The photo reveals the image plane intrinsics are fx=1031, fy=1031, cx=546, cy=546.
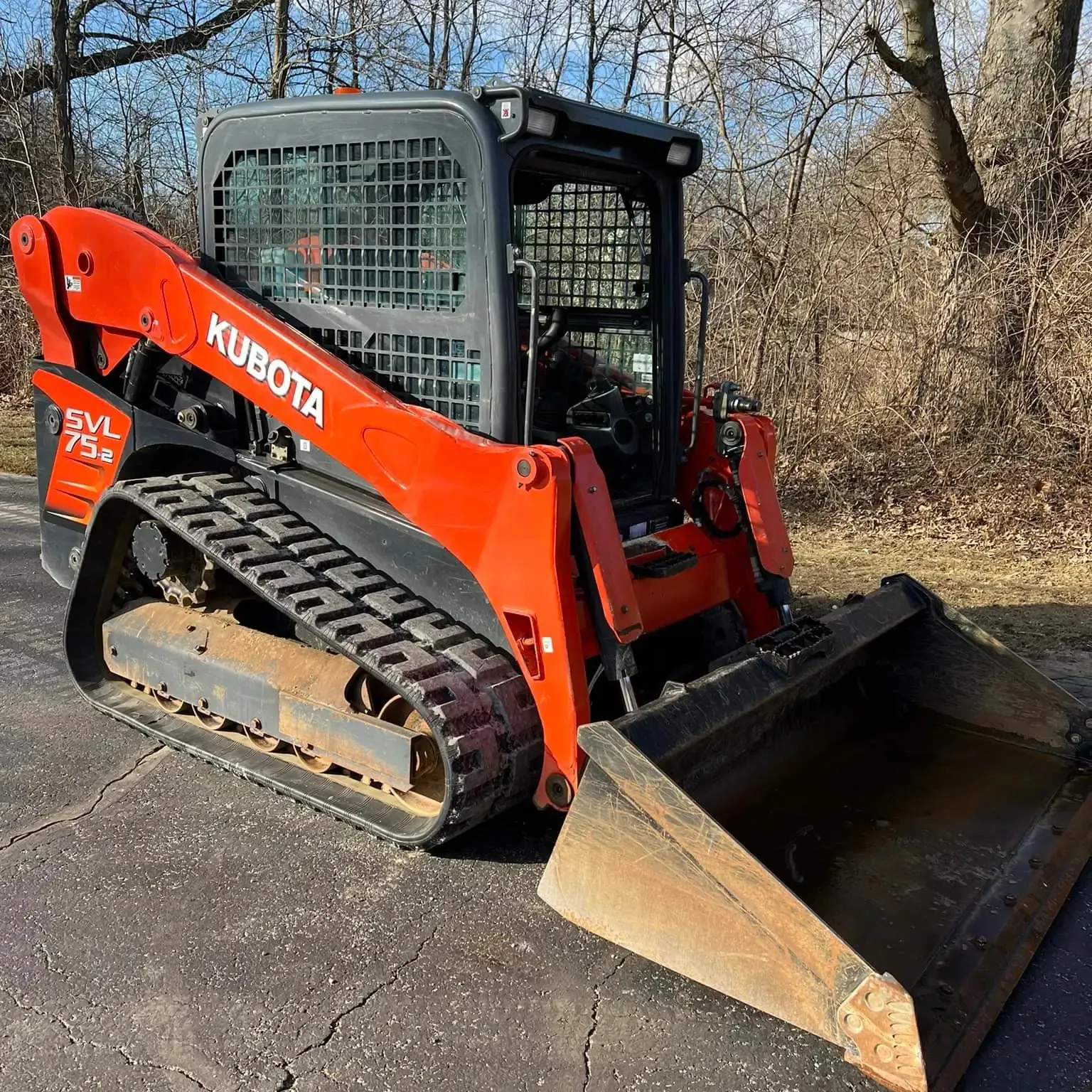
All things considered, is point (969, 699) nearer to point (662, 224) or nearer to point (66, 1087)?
point (662, 224)

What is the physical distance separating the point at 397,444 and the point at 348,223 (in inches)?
34.6

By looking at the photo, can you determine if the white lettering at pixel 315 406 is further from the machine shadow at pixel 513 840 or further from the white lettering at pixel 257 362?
the machine shadow at pixel 513 840

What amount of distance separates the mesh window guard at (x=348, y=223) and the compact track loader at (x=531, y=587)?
0.01m

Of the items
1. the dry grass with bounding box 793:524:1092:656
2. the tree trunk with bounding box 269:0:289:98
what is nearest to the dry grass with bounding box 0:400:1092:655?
the dry grass with bounding box 793:524:1092:656

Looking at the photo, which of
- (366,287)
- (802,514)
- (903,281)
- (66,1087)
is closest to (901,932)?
(66,1087)

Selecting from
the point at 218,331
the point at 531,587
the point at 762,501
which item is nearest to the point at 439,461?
the point at 531,587

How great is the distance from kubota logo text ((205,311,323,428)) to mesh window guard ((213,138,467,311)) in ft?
0.83

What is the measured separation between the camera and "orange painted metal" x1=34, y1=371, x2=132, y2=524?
→ 4707 millimetres

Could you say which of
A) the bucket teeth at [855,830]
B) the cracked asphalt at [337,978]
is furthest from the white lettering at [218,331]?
the bucket teeth at [855,830]

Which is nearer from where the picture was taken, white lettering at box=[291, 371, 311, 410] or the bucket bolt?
the bucket bolt

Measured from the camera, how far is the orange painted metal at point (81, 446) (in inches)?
185

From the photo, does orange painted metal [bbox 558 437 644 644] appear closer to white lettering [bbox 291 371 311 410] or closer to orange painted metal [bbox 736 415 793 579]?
orange painted metal [bbox 736 415 793 579]

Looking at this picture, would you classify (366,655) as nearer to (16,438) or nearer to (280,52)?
(16,438)

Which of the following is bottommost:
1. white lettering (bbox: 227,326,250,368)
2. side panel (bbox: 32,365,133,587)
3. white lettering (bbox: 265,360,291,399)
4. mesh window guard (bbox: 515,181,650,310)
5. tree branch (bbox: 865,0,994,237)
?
side panel (bbox: 32,365,133,587)
